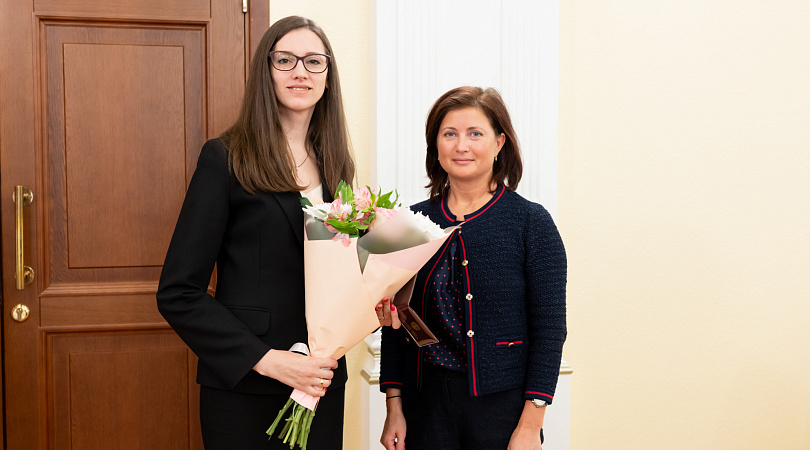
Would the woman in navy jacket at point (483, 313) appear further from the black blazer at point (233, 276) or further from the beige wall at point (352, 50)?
the beige wall at point (352, 50)

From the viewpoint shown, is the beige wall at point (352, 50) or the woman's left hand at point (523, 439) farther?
the beige wall at point (352, 50)

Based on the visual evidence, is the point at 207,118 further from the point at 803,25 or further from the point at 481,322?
the point at 803,25

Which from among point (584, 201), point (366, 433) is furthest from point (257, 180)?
point (584, 201)

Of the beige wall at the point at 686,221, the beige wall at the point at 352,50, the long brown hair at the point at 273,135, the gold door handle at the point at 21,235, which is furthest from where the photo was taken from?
the beige wall at the point at 686,221

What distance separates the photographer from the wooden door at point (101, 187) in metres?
2.21

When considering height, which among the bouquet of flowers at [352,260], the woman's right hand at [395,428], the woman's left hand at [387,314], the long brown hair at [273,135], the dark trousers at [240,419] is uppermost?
the long brown hair at [273,135]

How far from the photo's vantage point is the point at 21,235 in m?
2.18

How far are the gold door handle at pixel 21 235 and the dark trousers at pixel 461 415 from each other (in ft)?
4.86

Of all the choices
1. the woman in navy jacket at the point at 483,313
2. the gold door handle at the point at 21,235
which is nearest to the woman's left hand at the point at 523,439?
the woman in navy jacket at the point at 483,313

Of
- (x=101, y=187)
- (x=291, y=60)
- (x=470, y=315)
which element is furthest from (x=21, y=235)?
(x=470, y=315)

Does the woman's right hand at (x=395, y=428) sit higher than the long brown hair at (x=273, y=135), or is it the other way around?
the long brown hair at (x=273, y=135)

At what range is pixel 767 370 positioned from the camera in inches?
108

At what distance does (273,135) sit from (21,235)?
1.20 m

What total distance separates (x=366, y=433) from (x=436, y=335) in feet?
2.81
